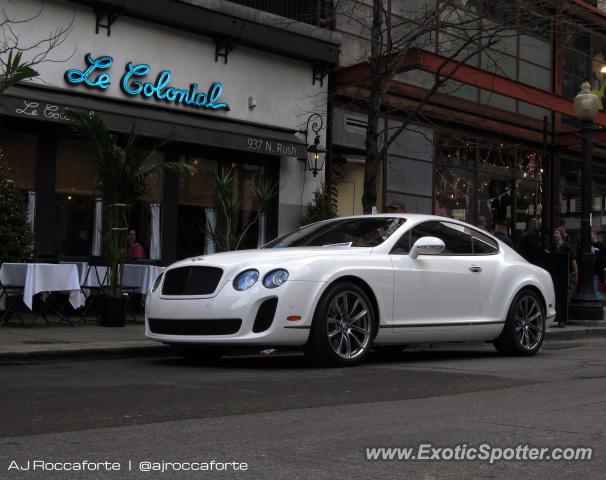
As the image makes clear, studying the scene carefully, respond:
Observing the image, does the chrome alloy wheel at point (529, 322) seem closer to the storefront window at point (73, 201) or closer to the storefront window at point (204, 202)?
the storefront window at point (204, 202)

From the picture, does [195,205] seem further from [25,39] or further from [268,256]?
[268,256]

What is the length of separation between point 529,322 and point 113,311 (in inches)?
228

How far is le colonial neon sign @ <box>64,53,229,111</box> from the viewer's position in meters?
15.7

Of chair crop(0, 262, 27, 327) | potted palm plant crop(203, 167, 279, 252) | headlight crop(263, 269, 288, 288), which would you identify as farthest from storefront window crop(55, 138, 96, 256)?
headlight crop(263, 269, 288, 288)

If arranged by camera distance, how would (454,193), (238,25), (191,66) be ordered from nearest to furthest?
(191,66) < (238,25) < (454,193)

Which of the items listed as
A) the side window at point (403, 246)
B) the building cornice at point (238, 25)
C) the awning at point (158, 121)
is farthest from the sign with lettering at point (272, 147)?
the side window at point (403, 246)

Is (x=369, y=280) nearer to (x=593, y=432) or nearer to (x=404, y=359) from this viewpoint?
(x=404, y=359)

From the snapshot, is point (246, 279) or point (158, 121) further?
point (158, 121)

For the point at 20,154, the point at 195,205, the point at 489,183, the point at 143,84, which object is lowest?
the point at 195,205

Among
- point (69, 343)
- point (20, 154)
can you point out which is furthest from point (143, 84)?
point (69, 343)

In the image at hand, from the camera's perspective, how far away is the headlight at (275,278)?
8266mm

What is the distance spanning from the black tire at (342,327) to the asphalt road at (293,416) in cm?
20

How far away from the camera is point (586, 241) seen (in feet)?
55.7

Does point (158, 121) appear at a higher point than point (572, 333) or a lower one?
higher
